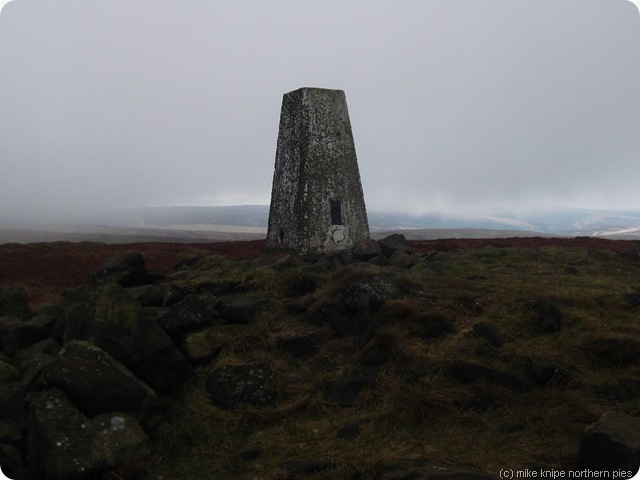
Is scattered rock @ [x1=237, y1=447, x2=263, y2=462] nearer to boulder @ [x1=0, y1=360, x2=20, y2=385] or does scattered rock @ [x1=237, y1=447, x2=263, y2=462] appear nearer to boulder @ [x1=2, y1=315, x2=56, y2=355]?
boulder @ [x1=0, y1=360, x2=20, y2=385]

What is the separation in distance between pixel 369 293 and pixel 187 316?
3.39 meters

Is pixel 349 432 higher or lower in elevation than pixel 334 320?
lower

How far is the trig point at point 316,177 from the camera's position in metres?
13.9

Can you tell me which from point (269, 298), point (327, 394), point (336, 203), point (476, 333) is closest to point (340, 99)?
point (336, 203)

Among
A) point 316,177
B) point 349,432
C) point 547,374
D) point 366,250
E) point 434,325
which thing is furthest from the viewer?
point 366,250

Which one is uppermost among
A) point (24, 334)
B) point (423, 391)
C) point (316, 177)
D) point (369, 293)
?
point (316, 177)

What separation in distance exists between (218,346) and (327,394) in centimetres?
221

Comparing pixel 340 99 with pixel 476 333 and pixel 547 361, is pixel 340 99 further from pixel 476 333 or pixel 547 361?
pixel 547 361

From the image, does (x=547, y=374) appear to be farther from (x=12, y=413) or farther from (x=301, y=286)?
(x=12, y=413)

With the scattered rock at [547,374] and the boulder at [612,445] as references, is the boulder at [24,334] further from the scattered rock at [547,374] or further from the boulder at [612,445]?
the boulder at [612,445]

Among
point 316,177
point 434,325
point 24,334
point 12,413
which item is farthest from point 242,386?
point 316,177

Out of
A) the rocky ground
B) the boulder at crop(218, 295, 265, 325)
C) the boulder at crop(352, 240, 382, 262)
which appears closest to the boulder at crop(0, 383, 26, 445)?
the rocky ground

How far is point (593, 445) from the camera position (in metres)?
5.45

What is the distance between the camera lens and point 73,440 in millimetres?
6039
